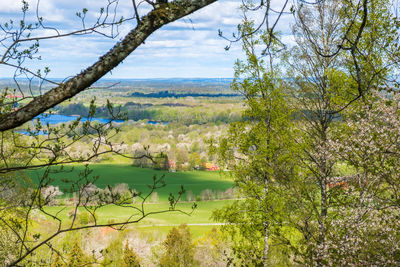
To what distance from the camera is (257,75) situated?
1030 centimetres

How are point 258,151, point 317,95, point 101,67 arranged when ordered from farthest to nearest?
point 258,151 → point 317,95 → point 101,67

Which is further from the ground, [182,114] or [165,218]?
[182,114]

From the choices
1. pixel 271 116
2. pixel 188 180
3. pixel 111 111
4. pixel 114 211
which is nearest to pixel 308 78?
pixel 271 116

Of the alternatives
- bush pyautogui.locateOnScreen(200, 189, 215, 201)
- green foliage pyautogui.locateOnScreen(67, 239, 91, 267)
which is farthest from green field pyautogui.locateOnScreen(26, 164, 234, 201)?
green foliage pyautogui.locateOnScreen(67, 239, 91, 267)

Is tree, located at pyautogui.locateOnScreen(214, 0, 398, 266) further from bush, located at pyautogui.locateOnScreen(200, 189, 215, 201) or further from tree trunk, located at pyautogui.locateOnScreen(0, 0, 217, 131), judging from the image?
bush, located at pyautogui.locateOnScreen(200, 189, 215, 201)

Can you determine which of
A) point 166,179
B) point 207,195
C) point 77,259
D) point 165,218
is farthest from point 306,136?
point 166,179

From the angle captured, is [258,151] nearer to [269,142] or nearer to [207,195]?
[269,142]

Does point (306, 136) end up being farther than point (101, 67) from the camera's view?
Yes

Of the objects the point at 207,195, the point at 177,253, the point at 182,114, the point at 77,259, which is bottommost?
the point at 207,195

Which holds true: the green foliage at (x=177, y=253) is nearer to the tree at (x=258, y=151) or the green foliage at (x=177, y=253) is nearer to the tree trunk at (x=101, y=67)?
the tree at (x=258, y=151)

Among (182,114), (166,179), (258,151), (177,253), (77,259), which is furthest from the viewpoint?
(182,114)

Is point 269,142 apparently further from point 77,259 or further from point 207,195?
point 207,195

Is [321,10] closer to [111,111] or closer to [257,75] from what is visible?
[257,75]

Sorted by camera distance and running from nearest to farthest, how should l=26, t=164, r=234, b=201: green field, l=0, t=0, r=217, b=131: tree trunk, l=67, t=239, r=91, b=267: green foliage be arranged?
l=0, t=0, r=217, b=131: tree trunk < l=67, t=239, r=91, b=267: green foliage < l=26, t=164, r=234, b=201: green field
